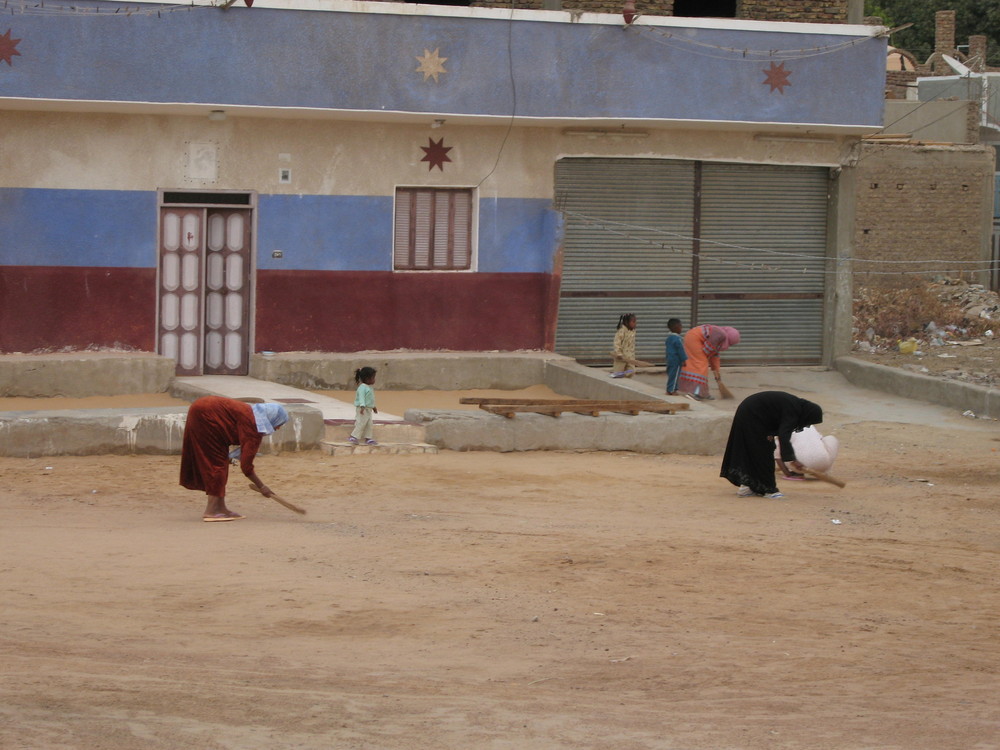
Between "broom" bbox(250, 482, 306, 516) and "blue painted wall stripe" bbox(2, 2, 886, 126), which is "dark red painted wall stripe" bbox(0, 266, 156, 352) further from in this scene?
"broom" bbox(250, 482, 306, 516)

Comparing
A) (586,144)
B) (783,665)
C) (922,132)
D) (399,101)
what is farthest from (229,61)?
(922,132)

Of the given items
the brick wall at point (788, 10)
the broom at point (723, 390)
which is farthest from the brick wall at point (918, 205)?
the broom at point (723, 390)

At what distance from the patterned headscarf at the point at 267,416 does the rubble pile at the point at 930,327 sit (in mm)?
12073

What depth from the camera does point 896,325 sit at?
78.8 feet

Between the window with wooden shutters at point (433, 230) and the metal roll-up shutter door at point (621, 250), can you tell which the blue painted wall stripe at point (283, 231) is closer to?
the window with wooden shutters at point (433, 230)

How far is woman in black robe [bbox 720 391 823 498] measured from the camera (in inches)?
482

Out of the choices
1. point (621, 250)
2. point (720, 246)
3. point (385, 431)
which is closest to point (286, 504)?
point (385, 431)

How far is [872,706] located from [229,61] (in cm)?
1185

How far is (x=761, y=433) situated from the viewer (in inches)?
485

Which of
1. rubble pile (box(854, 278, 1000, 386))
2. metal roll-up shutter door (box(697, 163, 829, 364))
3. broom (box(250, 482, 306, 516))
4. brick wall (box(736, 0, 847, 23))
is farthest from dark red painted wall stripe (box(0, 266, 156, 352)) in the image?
rubble pile (box(854, 278, 1000, 386))

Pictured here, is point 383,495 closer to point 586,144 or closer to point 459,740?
point 459,740

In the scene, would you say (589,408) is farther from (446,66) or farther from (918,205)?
(918,205)

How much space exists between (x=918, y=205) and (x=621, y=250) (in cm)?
1020

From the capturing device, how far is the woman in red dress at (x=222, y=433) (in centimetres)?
1055
